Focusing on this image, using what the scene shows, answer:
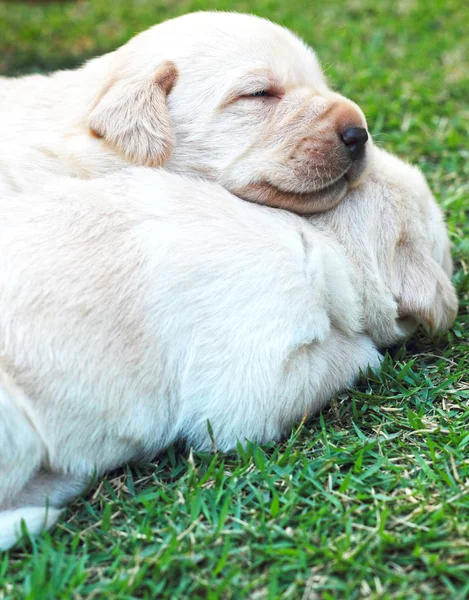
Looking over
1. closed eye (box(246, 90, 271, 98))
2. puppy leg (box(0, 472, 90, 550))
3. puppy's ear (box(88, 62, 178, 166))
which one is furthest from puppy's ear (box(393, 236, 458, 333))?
puppy leg (box(0, 472, 90, 550))

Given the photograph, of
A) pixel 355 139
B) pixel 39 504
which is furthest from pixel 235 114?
pixel 39 504

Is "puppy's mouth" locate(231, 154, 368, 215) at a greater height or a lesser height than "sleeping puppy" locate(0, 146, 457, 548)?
greater

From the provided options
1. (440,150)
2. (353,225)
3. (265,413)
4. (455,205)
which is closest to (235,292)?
(265,413)

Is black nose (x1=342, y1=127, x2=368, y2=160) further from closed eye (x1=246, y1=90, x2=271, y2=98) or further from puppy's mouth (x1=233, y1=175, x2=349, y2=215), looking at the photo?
closed eye (x1=246, y1=90, x2=271, y2=98)

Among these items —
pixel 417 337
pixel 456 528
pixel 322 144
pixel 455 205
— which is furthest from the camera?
pixel 455 205

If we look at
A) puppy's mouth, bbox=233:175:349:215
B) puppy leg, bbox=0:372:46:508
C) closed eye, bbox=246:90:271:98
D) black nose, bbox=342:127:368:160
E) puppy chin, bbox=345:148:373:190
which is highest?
closed eye, bbox=246:90:271:98

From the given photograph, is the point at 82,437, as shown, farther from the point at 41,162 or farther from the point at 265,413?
the point at 41,162
